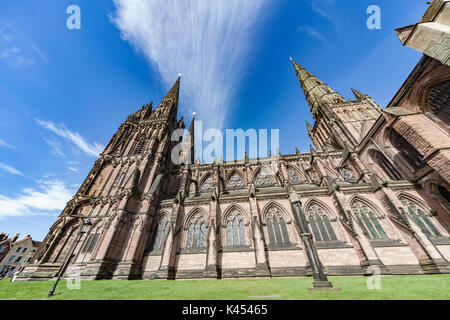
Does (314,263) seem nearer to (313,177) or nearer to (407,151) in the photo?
(313,177)

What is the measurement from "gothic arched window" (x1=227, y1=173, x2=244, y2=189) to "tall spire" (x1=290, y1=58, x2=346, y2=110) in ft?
61.2

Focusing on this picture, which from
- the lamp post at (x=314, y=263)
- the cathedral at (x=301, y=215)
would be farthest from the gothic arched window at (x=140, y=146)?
the lamp post at (x=314, y=263)

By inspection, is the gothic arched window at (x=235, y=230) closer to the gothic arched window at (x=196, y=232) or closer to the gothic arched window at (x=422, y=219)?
the gothic arched window at (x=196, y=232)

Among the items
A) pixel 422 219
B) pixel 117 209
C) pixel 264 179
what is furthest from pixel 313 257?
pixel 117 209

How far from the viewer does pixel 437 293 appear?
513 centimetres

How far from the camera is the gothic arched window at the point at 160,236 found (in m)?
14.2

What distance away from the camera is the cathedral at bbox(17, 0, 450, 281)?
1013 cm

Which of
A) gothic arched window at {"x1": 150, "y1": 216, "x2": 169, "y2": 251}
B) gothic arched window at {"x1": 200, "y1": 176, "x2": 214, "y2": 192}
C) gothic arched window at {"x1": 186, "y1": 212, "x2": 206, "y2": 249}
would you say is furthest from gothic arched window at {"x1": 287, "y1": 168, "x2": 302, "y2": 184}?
gothic arched window at {"x1": 150, "y1": 216, "x2": 169, "y2": 251}

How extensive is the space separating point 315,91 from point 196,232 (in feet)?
104

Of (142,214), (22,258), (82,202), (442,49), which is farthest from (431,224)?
(22,258)

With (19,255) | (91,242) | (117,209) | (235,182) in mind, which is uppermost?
(235,182)

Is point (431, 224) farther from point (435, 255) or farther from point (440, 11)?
point (440, 11)

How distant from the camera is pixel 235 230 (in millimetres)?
14328

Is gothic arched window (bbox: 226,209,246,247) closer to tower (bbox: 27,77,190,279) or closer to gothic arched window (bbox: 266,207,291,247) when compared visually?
gothic arched window (bbox: 266,207,291,247)
